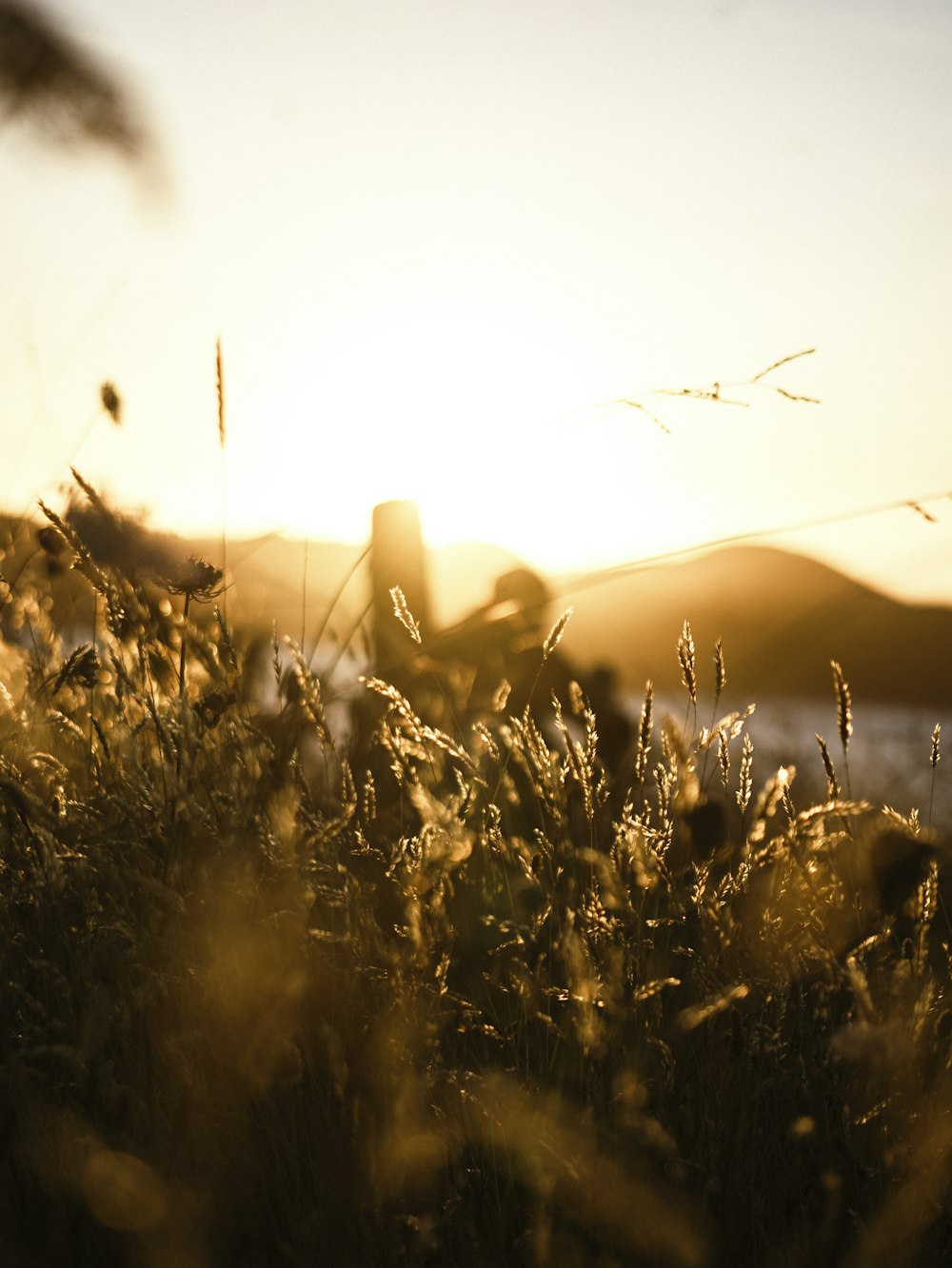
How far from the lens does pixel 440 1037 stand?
1.40m

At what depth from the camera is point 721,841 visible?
A: 1.97 meters

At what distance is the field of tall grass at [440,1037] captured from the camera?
121cm

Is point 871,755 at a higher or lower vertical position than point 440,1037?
lower

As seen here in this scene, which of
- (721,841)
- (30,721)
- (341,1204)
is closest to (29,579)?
(30,721)

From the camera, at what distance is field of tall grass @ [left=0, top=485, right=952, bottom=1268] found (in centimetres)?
121

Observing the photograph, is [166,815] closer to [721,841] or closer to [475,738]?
[475,738]

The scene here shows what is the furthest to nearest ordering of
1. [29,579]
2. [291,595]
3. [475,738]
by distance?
[29,579] → [291,595] → [475,738]

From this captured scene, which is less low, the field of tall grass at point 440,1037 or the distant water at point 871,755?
the field of tall grass at point 440,1037

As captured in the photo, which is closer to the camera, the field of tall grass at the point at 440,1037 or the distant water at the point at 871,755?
the field of tall grass at the point at 440,1037

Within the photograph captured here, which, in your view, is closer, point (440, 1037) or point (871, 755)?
point (440, 1037)

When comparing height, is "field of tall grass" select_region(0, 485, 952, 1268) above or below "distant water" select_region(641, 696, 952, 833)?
above

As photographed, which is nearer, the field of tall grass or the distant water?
the field of tall grass

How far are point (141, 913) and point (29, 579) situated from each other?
1.74 m

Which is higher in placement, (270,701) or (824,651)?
(270,701)
